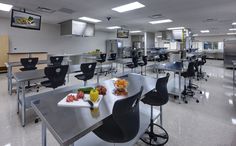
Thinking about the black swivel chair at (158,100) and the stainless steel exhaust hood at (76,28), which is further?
the stainless steel exhaust hood at (76,28)

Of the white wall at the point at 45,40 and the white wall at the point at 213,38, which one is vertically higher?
the white wall at the point at 213,38

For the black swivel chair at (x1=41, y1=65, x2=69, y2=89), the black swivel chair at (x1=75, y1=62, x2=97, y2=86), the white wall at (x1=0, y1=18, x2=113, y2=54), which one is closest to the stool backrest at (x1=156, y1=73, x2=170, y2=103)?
the black swivel chair at (x1=41, y1=65, x2=69, y2=89)

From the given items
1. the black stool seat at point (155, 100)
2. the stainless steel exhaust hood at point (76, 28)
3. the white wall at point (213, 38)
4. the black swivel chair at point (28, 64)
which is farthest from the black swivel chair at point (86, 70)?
the white wall at point (213, 38)

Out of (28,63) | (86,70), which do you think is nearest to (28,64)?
(28,63)

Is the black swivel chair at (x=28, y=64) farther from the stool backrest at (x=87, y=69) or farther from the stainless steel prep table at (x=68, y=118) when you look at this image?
the stainless steel prep table at (x=68, y=118)

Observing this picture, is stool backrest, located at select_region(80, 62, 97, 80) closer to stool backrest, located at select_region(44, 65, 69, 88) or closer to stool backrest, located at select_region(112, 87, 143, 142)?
stool backrest, located at select_region(44, 65, 69, 88)

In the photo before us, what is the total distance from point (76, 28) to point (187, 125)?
7150 mm

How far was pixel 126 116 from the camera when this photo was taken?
1211 millimetres

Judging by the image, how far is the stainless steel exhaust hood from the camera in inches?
307

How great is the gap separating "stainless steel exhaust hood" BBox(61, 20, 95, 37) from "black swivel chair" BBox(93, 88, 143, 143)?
732cm

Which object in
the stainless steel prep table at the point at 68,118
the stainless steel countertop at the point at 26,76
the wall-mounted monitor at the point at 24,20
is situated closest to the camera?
the stainless steel prep table at the point at 68,118

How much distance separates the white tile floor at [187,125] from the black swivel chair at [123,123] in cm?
95

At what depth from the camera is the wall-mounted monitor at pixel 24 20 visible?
455cm

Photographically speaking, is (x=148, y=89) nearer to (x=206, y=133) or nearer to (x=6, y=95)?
(x=206, y=133)
